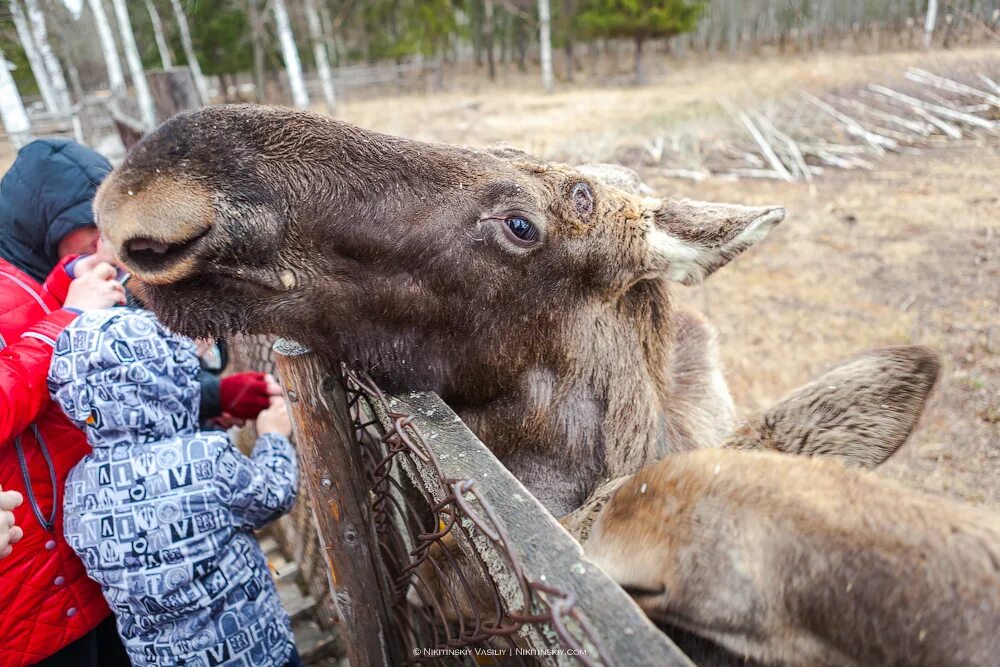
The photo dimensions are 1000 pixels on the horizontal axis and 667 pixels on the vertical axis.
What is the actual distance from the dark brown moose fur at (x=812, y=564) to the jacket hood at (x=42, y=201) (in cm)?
273

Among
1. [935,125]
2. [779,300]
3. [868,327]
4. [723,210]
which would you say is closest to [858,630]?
[723,210]

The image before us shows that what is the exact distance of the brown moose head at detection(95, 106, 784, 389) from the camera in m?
1.92

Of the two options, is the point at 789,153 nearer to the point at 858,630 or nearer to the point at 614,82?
the point at 858,630

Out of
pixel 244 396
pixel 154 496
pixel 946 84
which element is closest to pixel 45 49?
pixel 244 396

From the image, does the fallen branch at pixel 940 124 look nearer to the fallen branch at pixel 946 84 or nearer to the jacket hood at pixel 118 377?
the fallen branch at pixel 946 84

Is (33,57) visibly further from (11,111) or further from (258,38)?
(258,38)

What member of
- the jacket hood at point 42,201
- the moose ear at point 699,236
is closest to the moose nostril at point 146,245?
the jacket hood at point 42,201

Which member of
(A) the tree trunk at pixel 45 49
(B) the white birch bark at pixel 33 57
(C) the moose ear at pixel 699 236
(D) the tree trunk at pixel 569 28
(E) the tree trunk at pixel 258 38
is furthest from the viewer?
(D) the tree trunk at pixel 569 28

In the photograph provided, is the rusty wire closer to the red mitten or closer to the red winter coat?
the red mitten

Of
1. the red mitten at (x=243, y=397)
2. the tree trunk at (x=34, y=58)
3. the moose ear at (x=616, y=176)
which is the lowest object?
the red mitten at (x=243, y=397)

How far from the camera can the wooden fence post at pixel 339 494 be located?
2.20 m

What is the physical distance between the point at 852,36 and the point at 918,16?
3.36 meters

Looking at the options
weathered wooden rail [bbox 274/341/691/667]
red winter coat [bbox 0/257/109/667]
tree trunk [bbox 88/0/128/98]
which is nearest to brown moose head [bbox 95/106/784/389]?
weathered wooden rail [bbox 274/341/691/667]

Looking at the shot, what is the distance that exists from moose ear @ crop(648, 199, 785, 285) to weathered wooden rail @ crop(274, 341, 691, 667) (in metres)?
1.26
